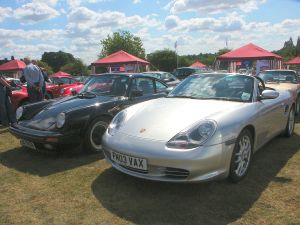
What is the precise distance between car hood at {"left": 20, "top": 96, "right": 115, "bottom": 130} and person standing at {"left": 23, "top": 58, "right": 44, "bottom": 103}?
3.00 metres

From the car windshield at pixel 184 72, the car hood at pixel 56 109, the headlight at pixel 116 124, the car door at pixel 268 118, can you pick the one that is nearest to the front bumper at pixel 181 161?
the headlight at pixel 116 124

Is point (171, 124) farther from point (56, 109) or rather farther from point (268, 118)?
point (56, 109)

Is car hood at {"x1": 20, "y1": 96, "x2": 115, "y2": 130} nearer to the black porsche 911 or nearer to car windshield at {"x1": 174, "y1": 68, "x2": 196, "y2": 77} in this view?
the black porsche 911

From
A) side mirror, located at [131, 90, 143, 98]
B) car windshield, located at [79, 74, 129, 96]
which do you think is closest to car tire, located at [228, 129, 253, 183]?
side mirror, located at [131, 90, 143, 98]

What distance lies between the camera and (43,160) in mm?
5105

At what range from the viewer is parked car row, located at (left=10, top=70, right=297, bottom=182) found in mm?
3545

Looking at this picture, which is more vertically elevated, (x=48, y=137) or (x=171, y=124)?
(x=171, y=124)

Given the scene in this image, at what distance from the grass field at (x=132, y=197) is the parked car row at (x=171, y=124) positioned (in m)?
0.25

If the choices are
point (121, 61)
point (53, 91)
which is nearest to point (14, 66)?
point (121, 61)

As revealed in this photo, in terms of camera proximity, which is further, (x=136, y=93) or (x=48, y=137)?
(x=136, y=93)

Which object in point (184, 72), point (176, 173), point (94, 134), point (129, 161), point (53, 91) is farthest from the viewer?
point (184, 72)

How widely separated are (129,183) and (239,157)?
1351 mm

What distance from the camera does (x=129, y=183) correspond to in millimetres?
4078

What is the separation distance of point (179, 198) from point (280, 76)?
7270mm
